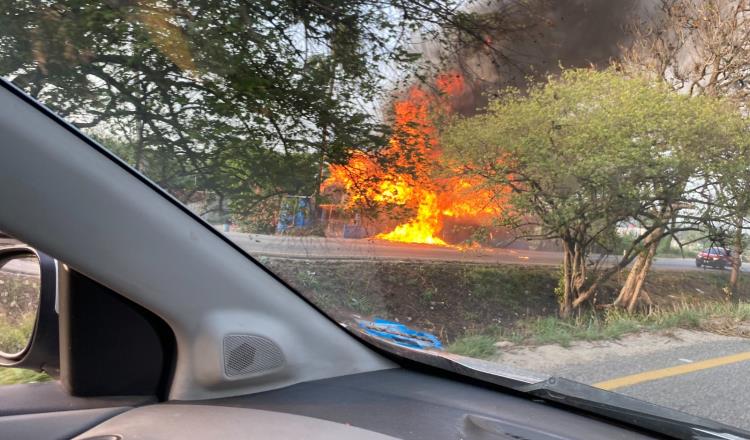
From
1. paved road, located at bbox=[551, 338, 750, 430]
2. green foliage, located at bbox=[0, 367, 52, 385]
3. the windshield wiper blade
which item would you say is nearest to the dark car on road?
paved road, located at bbox=[551, 338, 750, 430]

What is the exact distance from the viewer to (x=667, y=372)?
11.7ft

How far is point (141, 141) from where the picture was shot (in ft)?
9.31

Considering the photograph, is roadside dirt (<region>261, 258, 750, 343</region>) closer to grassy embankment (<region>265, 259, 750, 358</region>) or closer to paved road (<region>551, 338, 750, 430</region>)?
grassy embankment (<region>265, 259, 750, 358</region>)

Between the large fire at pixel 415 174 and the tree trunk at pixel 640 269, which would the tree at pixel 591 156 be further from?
the large fire at pixel 415 174

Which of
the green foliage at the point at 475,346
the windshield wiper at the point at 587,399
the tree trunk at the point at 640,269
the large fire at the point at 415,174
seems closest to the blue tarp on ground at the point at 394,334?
the windshield wiper at the point at 587,399

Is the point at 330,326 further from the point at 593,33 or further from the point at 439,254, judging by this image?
the point at 593,33

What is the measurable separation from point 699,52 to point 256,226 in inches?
168

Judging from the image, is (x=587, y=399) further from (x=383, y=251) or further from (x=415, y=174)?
(x=415, y=174)

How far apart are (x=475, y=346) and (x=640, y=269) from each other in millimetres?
2116

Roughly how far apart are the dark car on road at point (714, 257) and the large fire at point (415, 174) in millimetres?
2257

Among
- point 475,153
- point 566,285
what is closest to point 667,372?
point 566,285

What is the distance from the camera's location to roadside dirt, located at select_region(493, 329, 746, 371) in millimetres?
3849

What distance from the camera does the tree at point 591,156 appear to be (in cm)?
488

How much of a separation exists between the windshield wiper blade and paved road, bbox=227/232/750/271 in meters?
1.43
